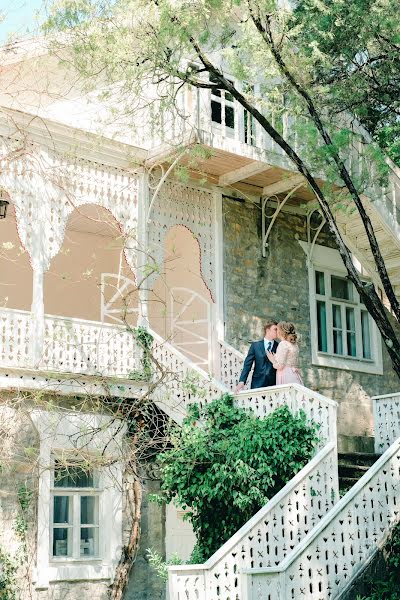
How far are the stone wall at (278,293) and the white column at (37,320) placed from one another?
11.6 ft

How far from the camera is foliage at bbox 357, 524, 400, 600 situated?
33.7ft

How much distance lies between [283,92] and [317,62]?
1.00 meters

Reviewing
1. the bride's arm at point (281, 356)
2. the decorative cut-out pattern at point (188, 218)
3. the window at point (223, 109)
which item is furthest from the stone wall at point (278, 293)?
the bride's arm at point (281, 356)

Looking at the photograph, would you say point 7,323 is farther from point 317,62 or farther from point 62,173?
point 317,62

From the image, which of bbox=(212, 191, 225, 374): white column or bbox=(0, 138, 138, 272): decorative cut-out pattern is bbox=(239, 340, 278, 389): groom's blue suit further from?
bbox=(0, 138, 138, 272): decorative cut-out pattern

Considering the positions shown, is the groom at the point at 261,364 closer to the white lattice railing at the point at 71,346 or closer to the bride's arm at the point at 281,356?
the bride's arm at the point at 281,356

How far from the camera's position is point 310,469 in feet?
35.9

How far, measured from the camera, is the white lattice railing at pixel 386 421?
12.7 m

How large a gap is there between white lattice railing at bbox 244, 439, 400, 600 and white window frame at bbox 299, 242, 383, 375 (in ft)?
17.4

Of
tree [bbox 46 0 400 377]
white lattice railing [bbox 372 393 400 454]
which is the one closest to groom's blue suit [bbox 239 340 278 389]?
white lattice railing [bbox 372 393 400 454]

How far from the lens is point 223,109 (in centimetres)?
1488

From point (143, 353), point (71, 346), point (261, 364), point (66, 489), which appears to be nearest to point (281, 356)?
point (261, 364)

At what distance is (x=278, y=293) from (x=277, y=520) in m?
6.20

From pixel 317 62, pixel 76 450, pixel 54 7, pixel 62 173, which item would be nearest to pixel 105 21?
pixel 54 7
